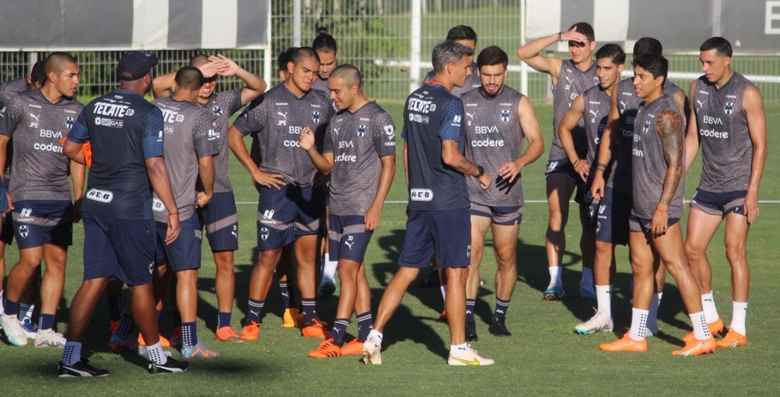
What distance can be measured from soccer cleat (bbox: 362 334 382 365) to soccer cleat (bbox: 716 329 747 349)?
2.57m

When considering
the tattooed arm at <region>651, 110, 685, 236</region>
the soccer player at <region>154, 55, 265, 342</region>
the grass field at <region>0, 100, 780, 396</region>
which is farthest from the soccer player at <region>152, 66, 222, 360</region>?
the tattooed arm at <region>651, 110, 685, 236</region>

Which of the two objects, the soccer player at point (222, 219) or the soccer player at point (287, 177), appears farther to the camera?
the soccer player at point (287, 177)

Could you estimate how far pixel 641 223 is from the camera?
400 inches

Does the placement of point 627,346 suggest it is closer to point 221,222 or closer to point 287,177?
point 287,177

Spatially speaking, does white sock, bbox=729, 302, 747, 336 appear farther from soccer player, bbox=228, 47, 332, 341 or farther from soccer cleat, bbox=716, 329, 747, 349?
soccer player, bbox=228, 47, 332, 341

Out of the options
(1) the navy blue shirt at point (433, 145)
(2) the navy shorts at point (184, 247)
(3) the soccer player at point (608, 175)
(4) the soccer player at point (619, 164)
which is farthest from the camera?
(3) the soccer player at point (608, 175)

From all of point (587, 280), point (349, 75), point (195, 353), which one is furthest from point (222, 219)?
point (587, 280)

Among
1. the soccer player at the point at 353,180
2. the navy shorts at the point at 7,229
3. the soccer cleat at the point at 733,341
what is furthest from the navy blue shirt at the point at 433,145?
the navy shorts at the point at 7,229

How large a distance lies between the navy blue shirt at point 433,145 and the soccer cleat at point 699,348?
1.92 m

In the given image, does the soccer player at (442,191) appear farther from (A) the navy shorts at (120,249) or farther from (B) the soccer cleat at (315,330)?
(A) the navy shorts at (120,249)

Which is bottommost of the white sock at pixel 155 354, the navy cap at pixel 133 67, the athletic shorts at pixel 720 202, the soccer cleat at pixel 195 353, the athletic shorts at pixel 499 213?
the soccer cleat at pixel 195 353

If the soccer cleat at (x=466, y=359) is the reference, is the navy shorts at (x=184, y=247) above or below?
above

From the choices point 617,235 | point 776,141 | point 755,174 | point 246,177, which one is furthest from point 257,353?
point 776,141

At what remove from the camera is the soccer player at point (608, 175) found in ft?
35.3
